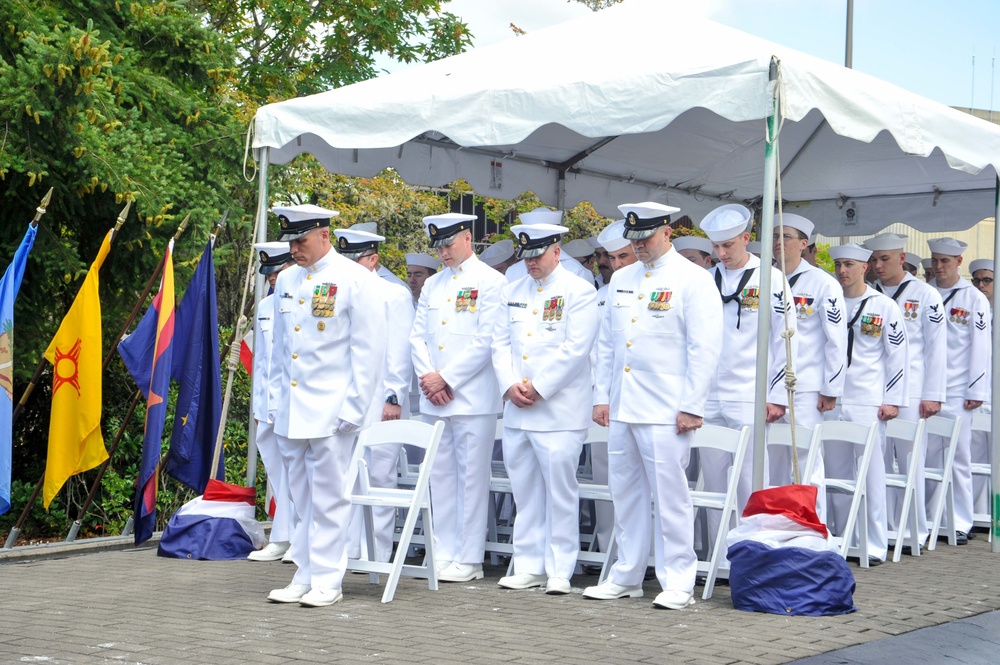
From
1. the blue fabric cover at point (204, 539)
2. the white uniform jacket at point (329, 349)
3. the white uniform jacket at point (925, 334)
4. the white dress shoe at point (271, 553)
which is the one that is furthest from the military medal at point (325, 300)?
the white uniform jacket at point (925, 334)

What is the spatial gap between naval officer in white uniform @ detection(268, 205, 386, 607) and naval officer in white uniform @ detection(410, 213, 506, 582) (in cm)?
92

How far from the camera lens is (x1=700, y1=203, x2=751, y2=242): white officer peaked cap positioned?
7910 millimetres

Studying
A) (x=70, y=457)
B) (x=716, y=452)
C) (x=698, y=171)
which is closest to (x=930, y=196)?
(x=698, y=171)

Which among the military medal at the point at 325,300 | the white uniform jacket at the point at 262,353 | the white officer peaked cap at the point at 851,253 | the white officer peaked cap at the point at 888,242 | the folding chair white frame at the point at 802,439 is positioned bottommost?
the folding chair white frame at the point at 802,439

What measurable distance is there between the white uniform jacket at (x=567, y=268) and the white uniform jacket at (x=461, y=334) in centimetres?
105

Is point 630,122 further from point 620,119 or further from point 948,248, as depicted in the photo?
point 948,248

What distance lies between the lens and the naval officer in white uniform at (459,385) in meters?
7.84

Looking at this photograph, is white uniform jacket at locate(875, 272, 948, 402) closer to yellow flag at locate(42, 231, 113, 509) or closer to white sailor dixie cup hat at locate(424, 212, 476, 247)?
white sailor dixie cup hat at locate(424, 212, 476, 247)

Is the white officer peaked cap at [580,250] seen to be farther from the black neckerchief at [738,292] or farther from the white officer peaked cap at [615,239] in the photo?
the black neckerchief at [738,292]

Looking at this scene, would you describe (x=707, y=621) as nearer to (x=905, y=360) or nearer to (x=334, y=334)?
(x=334, y=334)

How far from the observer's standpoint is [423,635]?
598 centimetres

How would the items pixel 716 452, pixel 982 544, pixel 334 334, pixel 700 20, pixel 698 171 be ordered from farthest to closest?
1. pixel 698 171
2. pixel 982 544
3. pixel 700 20
4. pixel 716 452
5. pixel 334 334

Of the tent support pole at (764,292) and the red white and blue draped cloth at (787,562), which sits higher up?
the tent support pole at (764,292)

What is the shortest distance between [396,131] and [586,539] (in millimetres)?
2847
